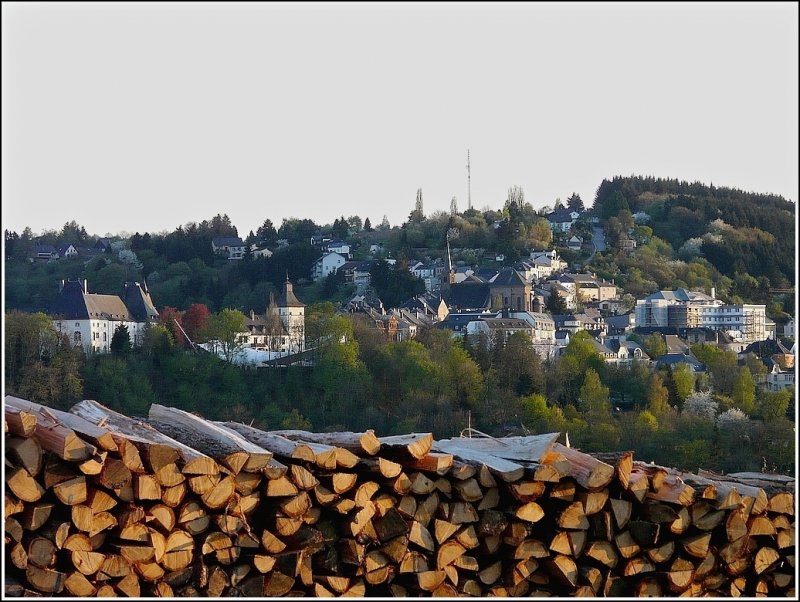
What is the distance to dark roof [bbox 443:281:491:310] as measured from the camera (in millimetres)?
95312

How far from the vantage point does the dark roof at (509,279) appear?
3780 inches

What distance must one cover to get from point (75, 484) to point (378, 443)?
4.71ft

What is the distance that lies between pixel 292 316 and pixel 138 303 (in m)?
8.95

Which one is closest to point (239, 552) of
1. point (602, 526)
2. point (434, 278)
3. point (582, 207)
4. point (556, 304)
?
point (602, 526)

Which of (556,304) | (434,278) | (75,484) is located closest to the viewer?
(75,484)

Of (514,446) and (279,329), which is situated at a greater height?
(279,329)

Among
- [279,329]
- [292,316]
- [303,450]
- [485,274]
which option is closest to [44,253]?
[292,316]

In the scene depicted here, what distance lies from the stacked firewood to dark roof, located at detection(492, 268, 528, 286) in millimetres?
88225

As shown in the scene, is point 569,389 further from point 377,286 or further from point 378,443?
point 378,443

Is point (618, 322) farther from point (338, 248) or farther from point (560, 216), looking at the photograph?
point (560, 216)

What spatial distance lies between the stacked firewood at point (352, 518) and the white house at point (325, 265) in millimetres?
99451

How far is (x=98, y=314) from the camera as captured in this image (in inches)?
3174

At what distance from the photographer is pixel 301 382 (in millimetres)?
61469

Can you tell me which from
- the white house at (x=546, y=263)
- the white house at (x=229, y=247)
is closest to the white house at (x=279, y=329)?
→ the white house at (x=229, y=247)
